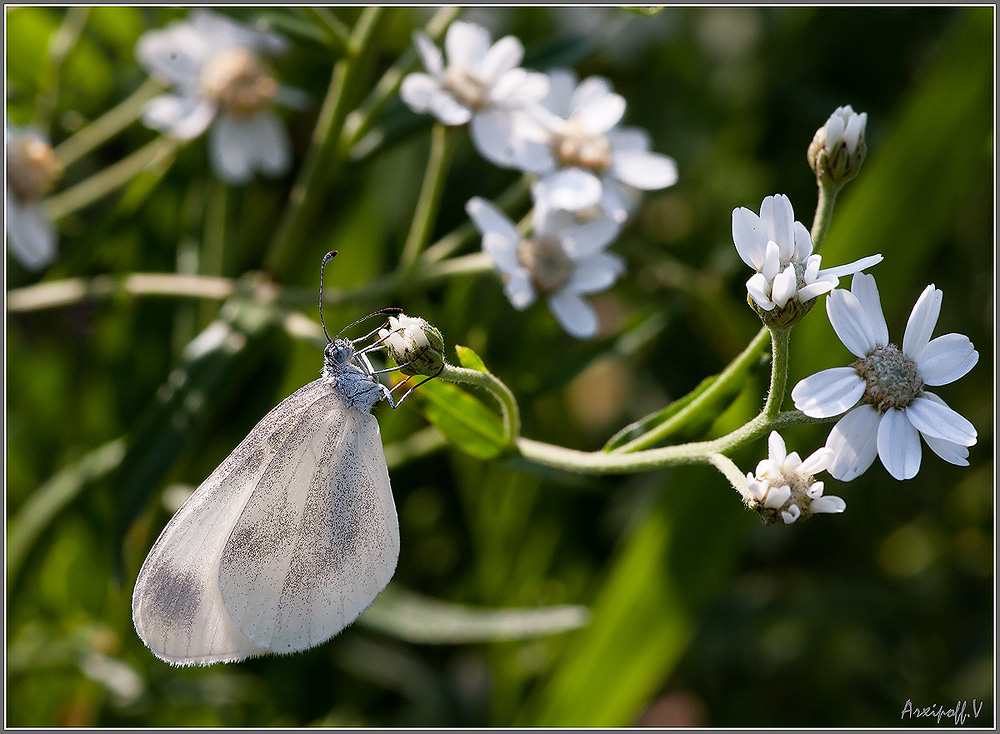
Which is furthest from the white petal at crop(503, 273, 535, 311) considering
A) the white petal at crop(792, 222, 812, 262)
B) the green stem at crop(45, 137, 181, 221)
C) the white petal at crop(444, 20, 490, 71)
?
the green stem at crop(45, 137, 181, 221)

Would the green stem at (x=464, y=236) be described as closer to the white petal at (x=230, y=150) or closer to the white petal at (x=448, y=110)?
the white petal at (x=448, y=110)

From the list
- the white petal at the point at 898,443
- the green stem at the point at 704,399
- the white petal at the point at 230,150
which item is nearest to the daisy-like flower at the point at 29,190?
the white petal at the point at 230,150

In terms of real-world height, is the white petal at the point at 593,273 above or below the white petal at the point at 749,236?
below

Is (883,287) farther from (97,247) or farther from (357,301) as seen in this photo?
(97,247)

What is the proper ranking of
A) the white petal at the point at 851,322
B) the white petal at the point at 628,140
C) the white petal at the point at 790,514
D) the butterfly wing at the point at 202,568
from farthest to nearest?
the white petal at the point at 628,140 < the butterfly wing at the point at 202,568 < the white petal at the point at 851,322 < the white petal at the point at 790,514

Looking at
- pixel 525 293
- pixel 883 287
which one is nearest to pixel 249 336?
pixel 525 293

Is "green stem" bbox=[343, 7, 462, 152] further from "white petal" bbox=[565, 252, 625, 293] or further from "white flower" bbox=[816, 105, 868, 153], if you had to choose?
"white flower" bbox=[816, 105, 868, 153]
